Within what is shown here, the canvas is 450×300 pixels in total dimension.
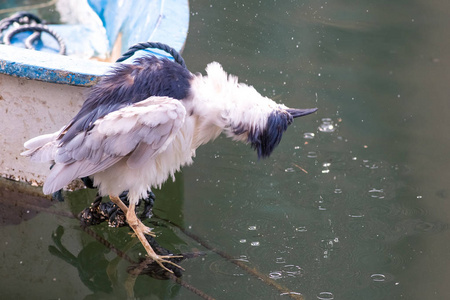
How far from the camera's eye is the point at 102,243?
3.29m

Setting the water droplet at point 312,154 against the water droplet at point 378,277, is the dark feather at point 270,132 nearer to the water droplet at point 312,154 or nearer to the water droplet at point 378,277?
the water droplet at point 378,277

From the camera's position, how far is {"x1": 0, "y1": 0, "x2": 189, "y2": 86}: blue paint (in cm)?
315

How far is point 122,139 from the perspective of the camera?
2684 millimetres

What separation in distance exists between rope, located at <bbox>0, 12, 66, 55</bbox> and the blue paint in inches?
4.4

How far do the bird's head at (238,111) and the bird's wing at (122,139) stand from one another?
167mm

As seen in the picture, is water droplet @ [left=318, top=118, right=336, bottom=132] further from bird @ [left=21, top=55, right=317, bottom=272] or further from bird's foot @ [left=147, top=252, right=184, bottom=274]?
bird's foot @ [left=147, top=252, right=184, bottom=274]

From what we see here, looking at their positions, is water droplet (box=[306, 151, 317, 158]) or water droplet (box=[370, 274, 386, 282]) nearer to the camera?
water droplet (box=[370, 274, 386, 282])

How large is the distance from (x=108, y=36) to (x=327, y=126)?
1618 millimetres

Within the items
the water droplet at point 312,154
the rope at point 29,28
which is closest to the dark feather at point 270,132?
the water droplet at point 312,154

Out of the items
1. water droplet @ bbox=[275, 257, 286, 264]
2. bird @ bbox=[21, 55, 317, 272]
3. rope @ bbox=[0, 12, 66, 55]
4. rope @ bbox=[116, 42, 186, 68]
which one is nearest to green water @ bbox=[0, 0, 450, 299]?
water droplet @ bbox=[275, 257, 286, 264]

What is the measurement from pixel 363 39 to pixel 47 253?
3364 millimetres

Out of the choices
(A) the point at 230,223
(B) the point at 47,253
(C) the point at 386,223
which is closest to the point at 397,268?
(C) the point at 386,223

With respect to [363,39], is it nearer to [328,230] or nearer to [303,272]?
[328,230]

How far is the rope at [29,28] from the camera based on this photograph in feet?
14.4
